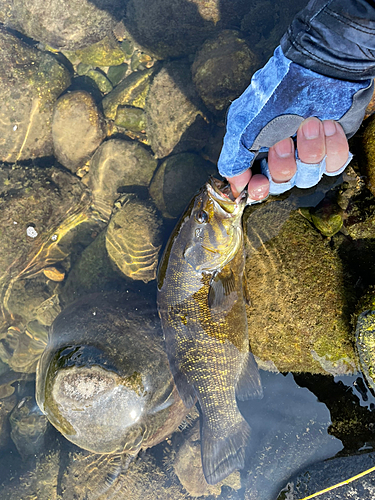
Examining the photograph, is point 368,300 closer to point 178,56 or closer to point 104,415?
point 104,415

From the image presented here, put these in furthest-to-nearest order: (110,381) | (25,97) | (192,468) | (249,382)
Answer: (25,97) < (192,468) < (249,382) < (110,381)

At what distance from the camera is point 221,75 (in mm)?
4496

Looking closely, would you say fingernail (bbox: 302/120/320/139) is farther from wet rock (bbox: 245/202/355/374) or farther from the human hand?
wet rock (bbox: 245/202/355/374)

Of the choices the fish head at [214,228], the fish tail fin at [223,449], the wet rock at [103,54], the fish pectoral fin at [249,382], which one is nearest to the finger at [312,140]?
the fish head at [214,228]

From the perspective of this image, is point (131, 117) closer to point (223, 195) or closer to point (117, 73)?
point (117, 73)

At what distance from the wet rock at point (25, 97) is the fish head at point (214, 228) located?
13.1 ft

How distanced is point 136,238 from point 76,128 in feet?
8.04

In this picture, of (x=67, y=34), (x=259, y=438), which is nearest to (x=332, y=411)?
(x=259, y=438)

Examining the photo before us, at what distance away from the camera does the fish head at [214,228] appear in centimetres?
335

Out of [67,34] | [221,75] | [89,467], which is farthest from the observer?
[67,34]

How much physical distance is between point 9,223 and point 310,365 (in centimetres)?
518

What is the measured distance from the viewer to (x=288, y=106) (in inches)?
106

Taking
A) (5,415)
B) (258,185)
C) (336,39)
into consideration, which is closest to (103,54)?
(258,185)

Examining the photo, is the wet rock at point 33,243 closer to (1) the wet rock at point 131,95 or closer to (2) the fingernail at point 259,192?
(1) the wet rock at point 131,95
